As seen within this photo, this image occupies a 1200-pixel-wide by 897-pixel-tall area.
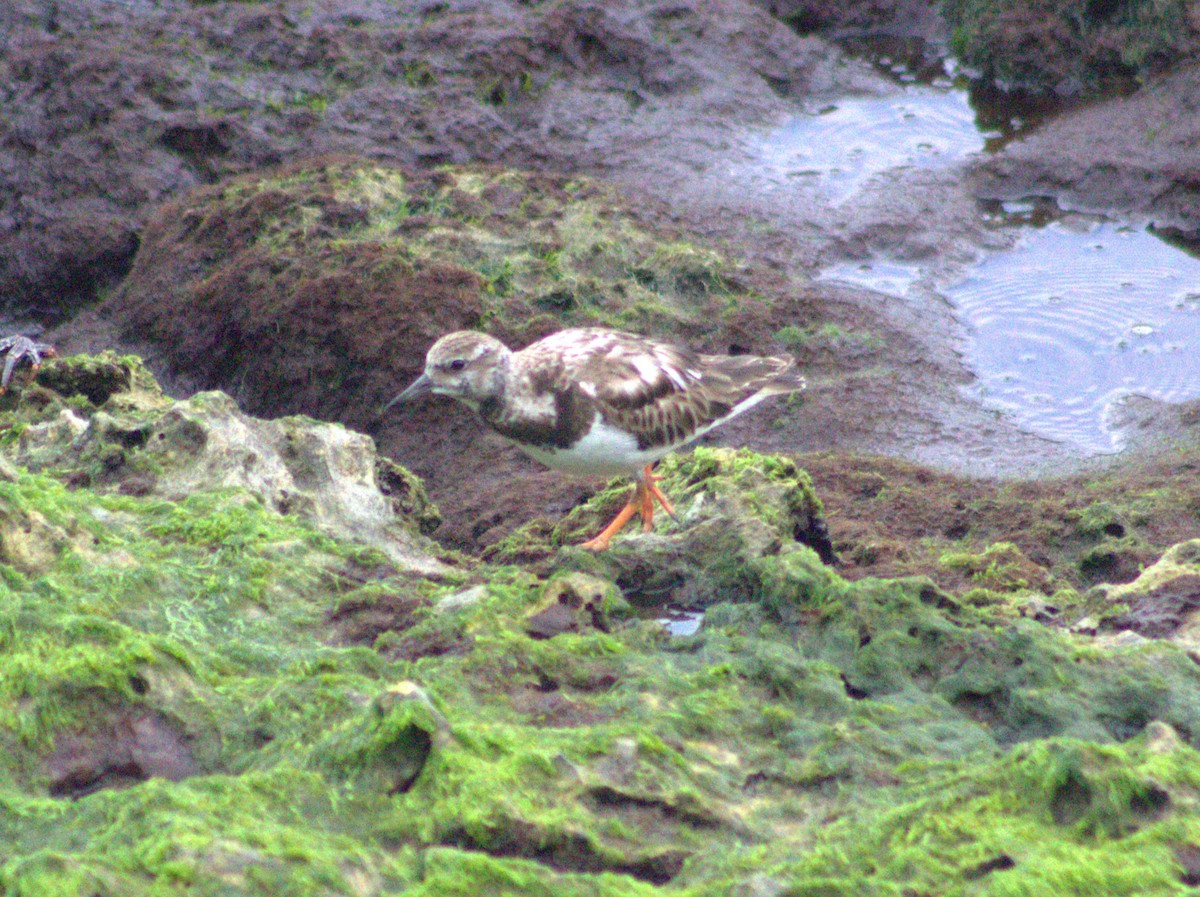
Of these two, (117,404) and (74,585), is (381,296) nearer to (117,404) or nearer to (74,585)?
(117,404)

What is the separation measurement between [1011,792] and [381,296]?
18.2 ft

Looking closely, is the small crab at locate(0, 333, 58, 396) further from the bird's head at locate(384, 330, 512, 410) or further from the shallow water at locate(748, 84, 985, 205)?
the shallow water at locate(748, 84, 985, 205)

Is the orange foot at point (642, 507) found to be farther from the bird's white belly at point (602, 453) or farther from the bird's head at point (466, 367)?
the bird's head at point (466, 367)

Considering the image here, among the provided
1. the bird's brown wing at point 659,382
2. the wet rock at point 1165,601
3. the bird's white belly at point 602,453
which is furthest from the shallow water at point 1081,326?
the wet rock at point 1165,601

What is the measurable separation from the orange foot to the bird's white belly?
8cm

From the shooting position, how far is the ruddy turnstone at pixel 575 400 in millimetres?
5480

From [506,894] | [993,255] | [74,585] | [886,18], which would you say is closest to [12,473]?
[74,585]

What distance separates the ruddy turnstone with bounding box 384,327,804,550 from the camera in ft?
18.0

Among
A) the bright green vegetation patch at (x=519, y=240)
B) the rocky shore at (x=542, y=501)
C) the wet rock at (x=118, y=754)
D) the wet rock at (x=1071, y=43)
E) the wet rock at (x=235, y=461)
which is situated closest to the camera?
the rocky shore at (x=542, y=501)

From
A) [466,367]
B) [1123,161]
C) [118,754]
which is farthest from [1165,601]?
[1123,161]

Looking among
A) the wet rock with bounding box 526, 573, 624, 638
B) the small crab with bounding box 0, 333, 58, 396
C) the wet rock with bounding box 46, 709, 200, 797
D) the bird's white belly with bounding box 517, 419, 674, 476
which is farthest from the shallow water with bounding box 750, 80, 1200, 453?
the wet rock with bounding box 46, 709, 200, 797

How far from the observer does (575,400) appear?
5.50 m

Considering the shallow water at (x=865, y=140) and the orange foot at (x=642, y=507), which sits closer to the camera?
the orange foot at (x=642, y=507)

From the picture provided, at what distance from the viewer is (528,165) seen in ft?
32.5
